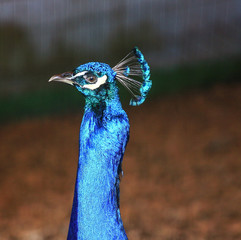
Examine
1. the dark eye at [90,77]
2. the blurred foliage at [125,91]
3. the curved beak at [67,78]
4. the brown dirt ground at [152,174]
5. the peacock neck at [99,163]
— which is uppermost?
the blurred foliage at [125,91]

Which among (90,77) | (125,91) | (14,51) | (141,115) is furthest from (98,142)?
(14,51)

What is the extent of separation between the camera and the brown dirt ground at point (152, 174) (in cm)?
322

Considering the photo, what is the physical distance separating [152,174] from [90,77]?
243 cm

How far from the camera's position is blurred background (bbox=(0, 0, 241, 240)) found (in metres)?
3.34

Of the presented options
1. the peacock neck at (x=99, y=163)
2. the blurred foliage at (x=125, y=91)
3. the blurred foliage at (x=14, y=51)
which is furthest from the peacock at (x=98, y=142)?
the blurred foliage at (x=14, y=51)

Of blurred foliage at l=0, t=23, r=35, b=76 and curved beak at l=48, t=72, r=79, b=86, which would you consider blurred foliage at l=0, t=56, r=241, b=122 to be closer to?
blurred foliage at l=0, t=23, r=35, b=76

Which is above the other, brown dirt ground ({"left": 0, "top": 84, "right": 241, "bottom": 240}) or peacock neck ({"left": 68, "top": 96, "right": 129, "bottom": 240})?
brown dirt ground ({"left": 0, "top": 84, "right": 241, "bottom": 240})

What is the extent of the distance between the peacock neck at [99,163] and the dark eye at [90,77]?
71mm

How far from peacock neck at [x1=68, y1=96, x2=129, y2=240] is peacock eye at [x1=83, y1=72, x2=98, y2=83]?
0.24ft

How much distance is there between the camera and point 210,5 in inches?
225

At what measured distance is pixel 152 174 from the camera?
12.5 feet

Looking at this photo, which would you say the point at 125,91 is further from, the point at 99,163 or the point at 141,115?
the point at 99,163

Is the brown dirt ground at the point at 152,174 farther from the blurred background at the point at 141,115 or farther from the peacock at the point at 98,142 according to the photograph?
the peacock at the point at 98,142

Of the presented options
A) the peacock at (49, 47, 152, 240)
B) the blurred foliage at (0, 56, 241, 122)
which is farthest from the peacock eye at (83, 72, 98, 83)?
the blurred foliage at (0, 56, 241, 122)
